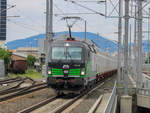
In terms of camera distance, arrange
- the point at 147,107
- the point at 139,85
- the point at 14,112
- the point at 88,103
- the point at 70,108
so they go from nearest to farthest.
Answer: the point at 14,112
the point at 70,108
the point at 88,103
the point at 147,107
the point at 139,85

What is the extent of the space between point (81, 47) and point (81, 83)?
1942 mm

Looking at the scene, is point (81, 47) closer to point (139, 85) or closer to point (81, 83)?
point (81, 83)

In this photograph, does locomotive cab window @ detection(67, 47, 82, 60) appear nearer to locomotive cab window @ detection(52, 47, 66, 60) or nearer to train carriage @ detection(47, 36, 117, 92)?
train carriage @ detection(47, 36, 117, 92)

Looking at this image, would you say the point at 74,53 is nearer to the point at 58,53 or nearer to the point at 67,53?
the point at 67,53

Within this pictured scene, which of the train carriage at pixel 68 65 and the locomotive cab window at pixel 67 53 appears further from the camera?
the locomotive cab window at pixel 67 53

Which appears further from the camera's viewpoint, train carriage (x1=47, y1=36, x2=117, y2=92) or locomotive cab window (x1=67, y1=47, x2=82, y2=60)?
locomotive cab window (x1=67, y1=47, x2=82, y2=60)

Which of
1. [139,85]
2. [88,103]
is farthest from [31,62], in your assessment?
[88,103]

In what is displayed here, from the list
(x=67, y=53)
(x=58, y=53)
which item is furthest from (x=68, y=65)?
(x=58, y=53)

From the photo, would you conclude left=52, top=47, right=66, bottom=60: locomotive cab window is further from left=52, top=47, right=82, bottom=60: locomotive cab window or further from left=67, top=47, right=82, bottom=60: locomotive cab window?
left=67, top=47, right=82, bottom=60: locomotive cab window

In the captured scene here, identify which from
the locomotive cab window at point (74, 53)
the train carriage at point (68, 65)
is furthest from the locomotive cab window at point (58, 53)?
the locomotive cab window at point (74, 53)

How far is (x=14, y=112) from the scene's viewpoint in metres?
10.7

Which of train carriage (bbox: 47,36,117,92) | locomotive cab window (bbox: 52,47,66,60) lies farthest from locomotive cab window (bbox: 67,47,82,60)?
locomotive cab window (bbox: 52,47,66,60)

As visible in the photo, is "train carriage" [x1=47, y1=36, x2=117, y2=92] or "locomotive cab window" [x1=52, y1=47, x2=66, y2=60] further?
"locomotive cab window" [x1=52, y1=47, x2=66, y2=60]

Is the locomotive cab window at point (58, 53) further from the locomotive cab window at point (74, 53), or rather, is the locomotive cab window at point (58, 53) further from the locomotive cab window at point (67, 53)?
the locomotive cab window at point (74, 53)
